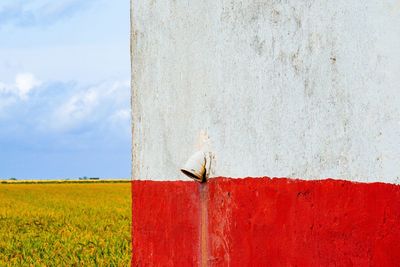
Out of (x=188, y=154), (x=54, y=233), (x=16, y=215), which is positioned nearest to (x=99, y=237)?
(x=54, y=233)

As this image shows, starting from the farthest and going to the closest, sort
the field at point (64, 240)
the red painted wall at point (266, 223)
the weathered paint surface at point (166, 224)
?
the field at point (64, 240), the weathered paint surface at point (166, 224), the red painted wall at point (266, 223)

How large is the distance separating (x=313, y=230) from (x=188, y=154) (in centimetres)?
89

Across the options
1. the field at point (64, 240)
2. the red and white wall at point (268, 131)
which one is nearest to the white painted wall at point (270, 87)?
the red and white wall at point (268, 131)

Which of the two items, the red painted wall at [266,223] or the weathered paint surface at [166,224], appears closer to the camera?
the red painted wall at [266,223]

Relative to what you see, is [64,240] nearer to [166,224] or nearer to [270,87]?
[166,224]

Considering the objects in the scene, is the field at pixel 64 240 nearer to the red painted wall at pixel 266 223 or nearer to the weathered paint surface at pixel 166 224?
the weathered paint surface at pixel 166 224

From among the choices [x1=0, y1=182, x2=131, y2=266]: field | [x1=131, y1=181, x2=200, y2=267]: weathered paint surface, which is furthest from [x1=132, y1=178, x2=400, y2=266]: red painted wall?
[x1=0, y1=182, x2=131, y2=266]: field

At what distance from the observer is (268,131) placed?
121 inches

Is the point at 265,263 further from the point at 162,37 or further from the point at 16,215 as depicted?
the point at 16,215

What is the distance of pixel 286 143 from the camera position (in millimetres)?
3006

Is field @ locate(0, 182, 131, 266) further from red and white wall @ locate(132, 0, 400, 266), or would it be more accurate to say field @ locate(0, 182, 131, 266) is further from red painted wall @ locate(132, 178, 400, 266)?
red and white wall @ locate(132, 0, 400, 266)

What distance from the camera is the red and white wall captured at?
8.96 ft

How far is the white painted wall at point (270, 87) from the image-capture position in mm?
2742

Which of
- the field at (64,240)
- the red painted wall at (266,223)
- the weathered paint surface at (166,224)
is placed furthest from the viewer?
the field at (64,240)
